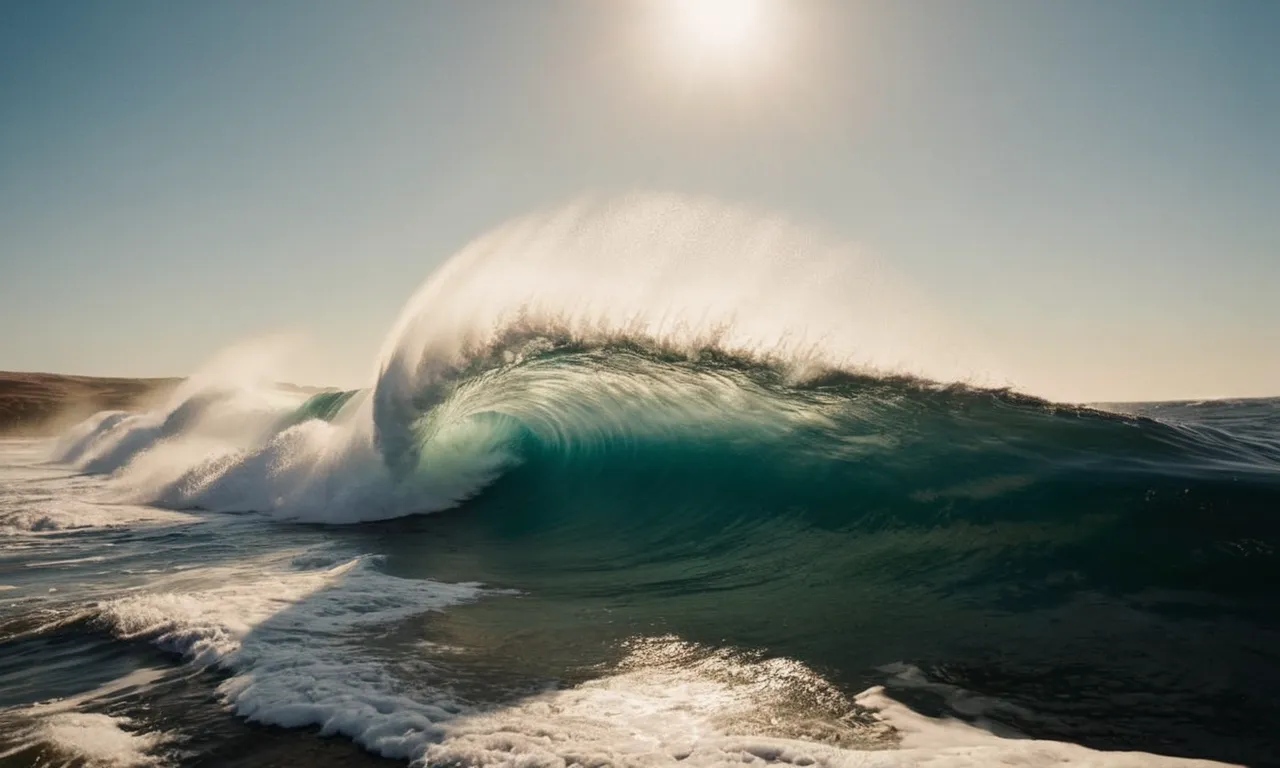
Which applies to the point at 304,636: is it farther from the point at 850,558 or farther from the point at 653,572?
the point at 850,558

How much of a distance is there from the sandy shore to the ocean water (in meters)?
45.3

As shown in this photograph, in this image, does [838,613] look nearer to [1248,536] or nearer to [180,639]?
[1248,536]

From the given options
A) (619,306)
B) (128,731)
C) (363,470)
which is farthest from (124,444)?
(128,731)

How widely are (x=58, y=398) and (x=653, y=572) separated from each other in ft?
215

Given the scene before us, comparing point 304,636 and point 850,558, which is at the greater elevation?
point 850,558

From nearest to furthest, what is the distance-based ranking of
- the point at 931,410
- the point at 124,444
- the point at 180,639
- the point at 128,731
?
the point at 128,731, the point at 180,639, the point at 931,410, the point at 124,444

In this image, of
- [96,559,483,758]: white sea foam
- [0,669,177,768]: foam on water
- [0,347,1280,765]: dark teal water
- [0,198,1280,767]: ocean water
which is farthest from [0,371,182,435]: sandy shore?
[0,669,177,768]: foam on water

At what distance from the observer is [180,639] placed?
482 centimetres

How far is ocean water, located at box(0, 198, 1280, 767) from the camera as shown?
3.46 m

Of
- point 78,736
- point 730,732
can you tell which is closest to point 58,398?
point 78,736

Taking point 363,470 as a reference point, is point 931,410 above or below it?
above

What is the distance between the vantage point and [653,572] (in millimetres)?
7105

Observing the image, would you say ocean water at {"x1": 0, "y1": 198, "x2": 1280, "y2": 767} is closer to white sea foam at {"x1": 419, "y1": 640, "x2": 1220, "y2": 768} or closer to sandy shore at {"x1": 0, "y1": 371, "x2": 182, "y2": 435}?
white sea foam at {"x1": 419, "y1": 640, "x2": 1220, "y2": 768}

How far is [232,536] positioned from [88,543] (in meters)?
1.60
